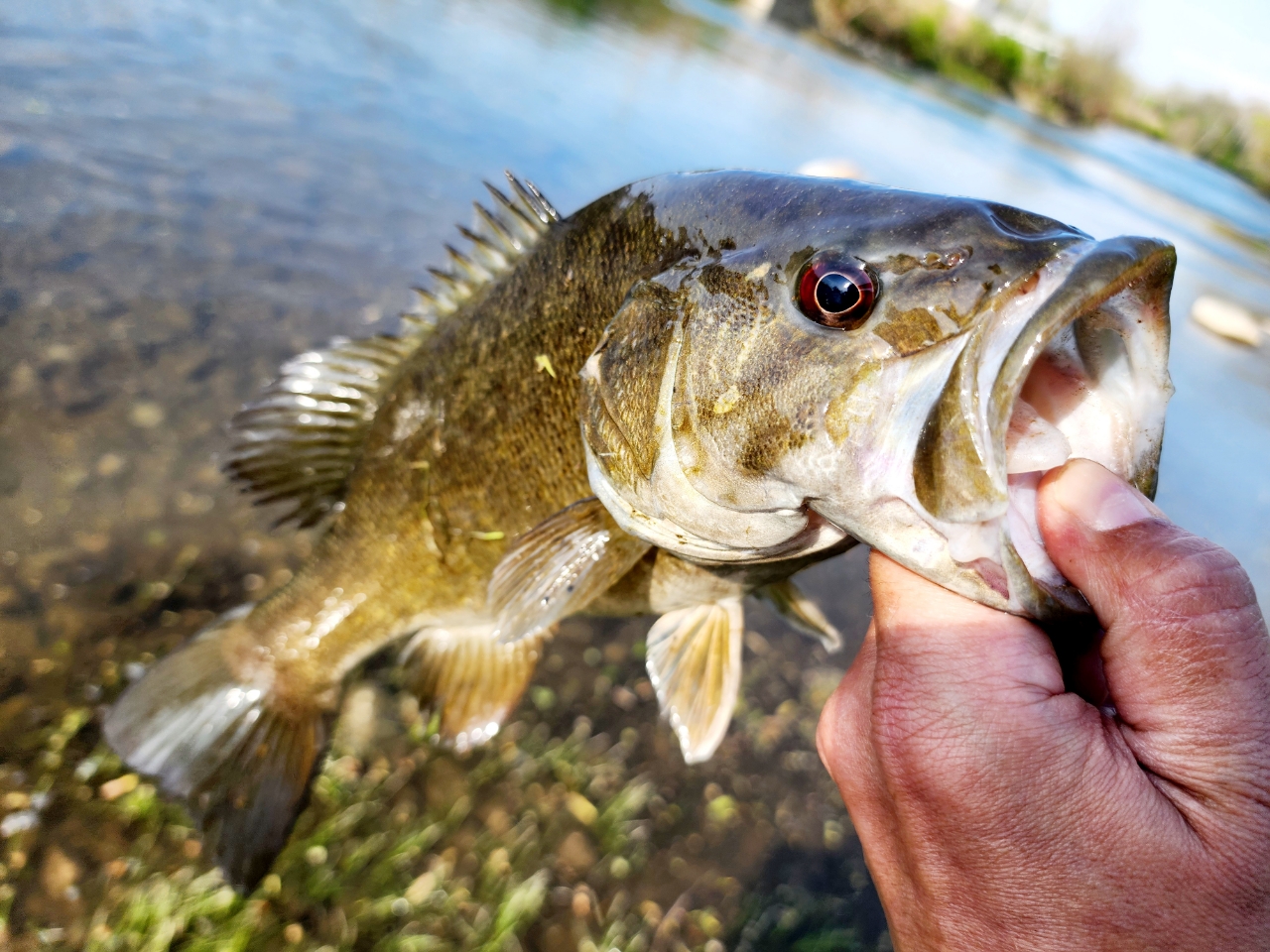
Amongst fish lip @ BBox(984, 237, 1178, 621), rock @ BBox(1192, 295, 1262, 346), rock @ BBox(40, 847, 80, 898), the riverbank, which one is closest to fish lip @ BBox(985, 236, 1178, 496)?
fish lip @ BBox(984, 237, 1178, 621)

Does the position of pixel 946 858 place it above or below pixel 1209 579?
below

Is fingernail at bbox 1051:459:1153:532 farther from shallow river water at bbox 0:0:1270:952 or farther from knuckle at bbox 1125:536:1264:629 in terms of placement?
shallow river water at bbox 0:0:1270:952

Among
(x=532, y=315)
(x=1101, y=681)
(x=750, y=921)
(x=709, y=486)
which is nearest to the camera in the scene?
(x=1101, y=681)

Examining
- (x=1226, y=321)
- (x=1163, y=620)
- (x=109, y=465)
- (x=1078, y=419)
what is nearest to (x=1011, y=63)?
(x=1226, y=321)

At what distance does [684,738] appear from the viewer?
2.13m

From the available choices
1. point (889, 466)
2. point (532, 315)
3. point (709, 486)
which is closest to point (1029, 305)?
point (889, 466)

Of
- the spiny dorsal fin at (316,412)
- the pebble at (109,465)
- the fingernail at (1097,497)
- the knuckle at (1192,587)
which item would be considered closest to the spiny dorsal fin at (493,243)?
the spiny dorsal fin at (316,412)

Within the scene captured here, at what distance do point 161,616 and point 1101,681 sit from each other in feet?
10.4

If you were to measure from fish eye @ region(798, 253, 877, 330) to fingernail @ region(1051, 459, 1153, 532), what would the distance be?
40 cm

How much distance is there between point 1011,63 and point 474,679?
160 ft

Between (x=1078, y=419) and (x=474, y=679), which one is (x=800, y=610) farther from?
(x=1078, y=419)

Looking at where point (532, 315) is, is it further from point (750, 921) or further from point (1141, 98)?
point (1141, 98)

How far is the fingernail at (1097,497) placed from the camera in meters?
1.08

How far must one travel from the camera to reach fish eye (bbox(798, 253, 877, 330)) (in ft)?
3.95
